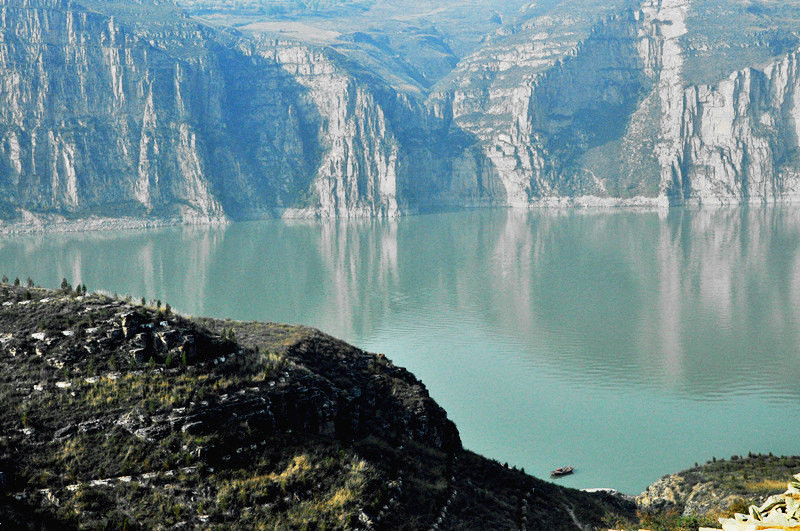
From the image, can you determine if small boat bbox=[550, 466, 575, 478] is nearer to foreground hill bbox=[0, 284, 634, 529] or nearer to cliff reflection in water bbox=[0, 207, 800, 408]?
foreground hill bbox=[0, 284, 634, 529]

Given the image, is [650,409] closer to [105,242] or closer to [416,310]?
[416,310]

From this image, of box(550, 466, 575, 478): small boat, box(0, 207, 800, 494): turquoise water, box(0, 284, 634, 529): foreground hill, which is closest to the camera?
box(0, 284, 634, 529): foreground hill

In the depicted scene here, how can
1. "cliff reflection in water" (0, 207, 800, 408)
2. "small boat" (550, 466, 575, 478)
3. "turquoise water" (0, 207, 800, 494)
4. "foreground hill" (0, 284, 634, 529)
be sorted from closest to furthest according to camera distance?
"foreground hill" (0, 284, 634, 529), "small boat" (550, 466, 575, 478), "turquoise water" (0, 207, 800, 494), "cliff reflection in water" (0, 207, 800, 408)

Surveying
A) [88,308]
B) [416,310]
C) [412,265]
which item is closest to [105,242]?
[412,265]

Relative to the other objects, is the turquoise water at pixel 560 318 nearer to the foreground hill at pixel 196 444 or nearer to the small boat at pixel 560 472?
A: the small boat at pixel 560 472

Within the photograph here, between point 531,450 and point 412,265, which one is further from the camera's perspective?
point 412,265

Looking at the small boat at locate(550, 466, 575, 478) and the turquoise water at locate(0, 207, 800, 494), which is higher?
the turquoise water at locate(0, 207, 800, 494)

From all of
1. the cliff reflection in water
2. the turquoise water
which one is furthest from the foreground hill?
the cliff reflection in water

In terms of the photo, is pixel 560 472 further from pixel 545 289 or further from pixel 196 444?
pixel 545 289

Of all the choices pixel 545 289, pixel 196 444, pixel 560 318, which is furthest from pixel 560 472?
pixel 545 289
